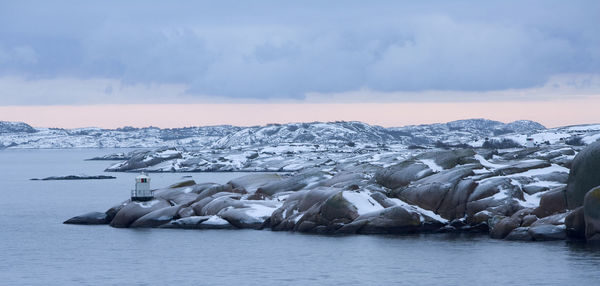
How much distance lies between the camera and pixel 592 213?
53594 mm

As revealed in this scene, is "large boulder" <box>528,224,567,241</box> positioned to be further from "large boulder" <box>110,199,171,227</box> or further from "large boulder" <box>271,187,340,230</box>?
"large boulder" <box>110,199,171,227</box>

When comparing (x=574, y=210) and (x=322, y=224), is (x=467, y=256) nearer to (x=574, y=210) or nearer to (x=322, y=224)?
(x=574, y=210)

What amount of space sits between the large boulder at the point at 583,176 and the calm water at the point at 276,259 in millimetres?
4339

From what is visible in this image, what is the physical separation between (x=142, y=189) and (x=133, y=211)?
7.36 ft

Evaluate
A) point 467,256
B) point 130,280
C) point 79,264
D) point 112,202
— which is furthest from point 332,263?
point 112,202

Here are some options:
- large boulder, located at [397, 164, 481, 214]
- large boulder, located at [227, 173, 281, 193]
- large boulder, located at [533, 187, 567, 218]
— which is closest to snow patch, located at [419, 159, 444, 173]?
large boulder, located at [397, 164, 481, 214]

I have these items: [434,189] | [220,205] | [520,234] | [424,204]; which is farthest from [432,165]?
[220,205]

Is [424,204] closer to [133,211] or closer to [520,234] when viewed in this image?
[520,234]

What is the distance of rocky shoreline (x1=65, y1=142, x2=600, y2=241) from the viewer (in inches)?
2287

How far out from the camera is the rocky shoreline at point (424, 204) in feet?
191

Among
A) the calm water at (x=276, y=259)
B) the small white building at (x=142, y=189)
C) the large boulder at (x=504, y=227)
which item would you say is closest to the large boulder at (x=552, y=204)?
the large boulder at (x=504, y=227)

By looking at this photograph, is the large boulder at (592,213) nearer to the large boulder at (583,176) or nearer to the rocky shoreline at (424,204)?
the rocky shoreline at (424,204)

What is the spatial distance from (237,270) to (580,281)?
Answer: 18.5 m

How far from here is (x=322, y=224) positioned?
2579 inches
